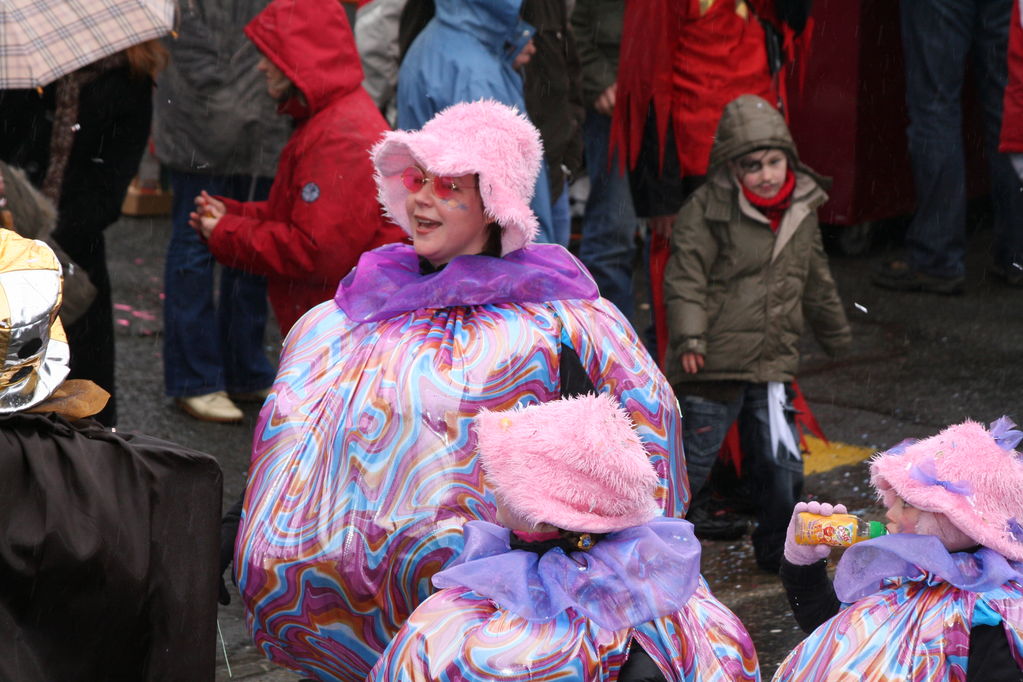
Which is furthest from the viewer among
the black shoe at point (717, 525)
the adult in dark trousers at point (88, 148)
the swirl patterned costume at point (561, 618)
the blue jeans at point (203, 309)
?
the blue jeans at point (203, 309)

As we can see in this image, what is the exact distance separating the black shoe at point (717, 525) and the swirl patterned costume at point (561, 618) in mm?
2453

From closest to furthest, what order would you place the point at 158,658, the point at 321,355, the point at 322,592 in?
the point at 158,658
the point at 322,592
the point at 321,355

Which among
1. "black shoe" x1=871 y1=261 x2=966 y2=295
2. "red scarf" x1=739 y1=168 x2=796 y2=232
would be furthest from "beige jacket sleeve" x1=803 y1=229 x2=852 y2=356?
"black shoe" x1=871 y1=261 x2=966 y2=295

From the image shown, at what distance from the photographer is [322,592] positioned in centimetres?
376

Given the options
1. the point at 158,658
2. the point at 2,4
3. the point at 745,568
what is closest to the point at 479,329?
the point at 158,658

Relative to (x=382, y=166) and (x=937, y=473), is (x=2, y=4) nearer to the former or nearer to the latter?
(x=382, y=166)

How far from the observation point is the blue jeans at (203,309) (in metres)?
6.70

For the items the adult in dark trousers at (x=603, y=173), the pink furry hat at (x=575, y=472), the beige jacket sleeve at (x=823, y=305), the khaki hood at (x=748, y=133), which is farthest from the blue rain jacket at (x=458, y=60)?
the pink furry hat at (x=575, y=472)

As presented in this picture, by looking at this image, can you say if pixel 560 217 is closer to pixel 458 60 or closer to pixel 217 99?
pixel 458 60

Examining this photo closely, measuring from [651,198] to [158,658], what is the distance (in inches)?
134

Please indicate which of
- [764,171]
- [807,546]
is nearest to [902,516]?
[807,546]

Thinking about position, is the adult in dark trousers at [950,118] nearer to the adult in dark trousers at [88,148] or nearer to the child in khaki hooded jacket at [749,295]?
the child in khaki hooded jacket at [749,295]

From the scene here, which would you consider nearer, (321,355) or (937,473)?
(937,473)

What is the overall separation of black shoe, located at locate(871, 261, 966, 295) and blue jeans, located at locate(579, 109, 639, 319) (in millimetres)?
2140
